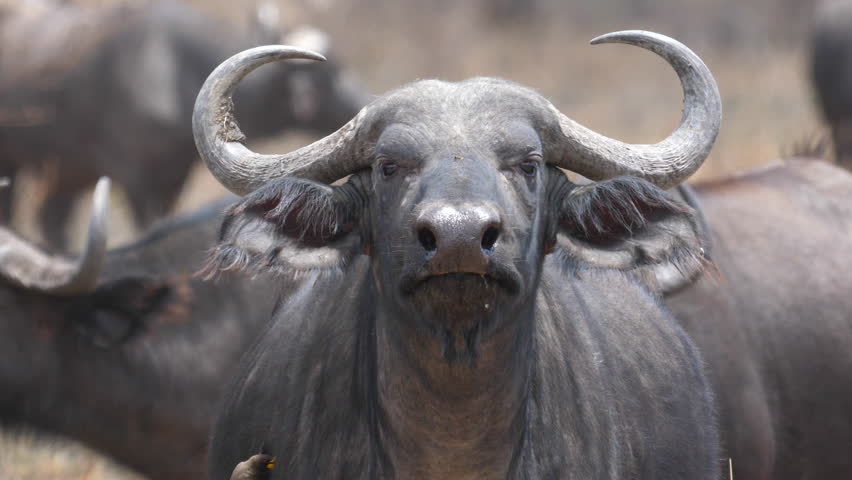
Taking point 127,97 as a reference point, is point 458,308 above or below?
below

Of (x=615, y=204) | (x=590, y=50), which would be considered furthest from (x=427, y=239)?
(x=590, y=50)

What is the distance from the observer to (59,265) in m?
6.02

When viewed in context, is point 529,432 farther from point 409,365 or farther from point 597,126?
point 597,126

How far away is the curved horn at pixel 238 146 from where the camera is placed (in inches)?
152

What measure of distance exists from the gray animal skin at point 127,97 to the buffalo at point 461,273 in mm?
7345

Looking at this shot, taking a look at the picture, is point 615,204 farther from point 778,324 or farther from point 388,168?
point 778,324

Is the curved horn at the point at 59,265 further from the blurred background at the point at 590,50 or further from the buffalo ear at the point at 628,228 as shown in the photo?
the blurred background at the point at 590,50

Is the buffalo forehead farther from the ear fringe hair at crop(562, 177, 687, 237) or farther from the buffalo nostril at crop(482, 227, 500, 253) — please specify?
the buffalo nostril at crop(482, 227, 500, 253)

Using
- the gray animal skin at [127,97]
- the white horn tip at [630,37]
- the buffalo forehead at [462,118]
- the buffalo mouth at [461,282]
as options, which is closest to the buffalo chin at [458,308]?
the buffalo mouth at [461,282]

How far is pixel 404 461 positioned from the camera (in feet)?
12.0

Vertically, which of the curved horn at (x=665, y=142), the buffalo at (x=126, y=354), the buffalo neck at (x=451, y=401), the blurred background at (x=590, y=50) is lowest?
the buffalo at (x=126, y=354)

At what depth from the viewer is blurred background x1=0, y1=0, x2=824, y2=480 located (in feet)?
61.9

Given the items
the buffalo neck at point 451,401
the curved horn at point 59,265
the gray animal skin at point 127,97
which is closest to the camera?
the buffalo neck at point 451,401

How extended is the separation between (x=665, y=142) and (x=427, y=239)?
113cm
